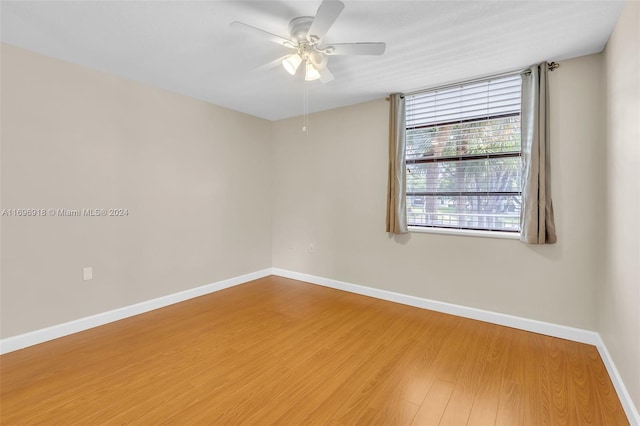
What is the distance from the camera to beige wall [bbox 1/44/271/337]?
8.25 feet

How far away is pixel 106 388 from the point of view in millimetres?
2000

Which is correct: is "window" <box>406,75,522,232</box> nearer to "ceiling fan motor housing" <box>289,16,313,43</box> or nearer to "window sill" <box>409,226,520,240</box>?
"window sill" <box>409,226,520,240</box>

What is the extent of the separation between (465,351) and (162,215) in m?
3.46

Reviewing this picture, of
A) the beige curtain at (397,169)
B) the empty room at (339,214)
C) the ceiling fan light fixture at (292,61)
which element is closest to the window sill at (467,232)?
the empty room at (339,214)

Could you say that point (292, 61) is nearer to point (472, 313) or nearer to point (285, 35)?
point (285, 35)

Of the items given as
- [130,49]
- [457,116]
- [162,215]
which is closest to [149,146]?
[162,215]

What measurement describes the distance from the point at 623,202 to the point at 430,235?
1.69 m

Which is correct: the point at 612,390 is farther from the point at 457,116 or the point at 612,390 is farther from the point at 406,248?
the point at 457,116

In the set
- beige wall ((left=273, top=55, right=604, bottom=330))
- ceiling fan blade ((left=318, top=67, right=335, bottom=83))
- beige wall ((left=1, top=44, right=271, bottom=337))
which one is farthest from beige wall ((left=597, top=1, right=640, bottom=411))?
beige wall ((left=1, top=44, right=271, bottom=337))

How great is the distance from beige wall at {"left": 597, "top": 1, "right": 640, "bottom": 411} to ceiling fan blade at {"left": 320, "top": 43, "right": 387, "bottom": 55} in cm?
141

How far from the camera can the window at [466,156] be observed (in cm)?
296

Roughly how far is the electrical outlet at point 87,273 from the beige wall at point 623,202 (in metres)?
4.21

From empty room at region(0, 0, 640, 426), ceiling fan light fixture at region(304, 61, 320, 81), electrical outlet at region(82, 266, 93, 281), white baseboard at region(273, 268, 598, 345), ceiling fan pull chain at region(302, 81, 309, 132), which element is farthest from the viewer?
ceiling fan pull chain at region(302, 81, 309, 132)

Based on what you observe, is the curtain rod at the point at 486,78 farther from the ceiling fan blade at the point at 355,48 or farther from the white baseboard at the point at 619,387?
the white baseboard at the point at 619,387
